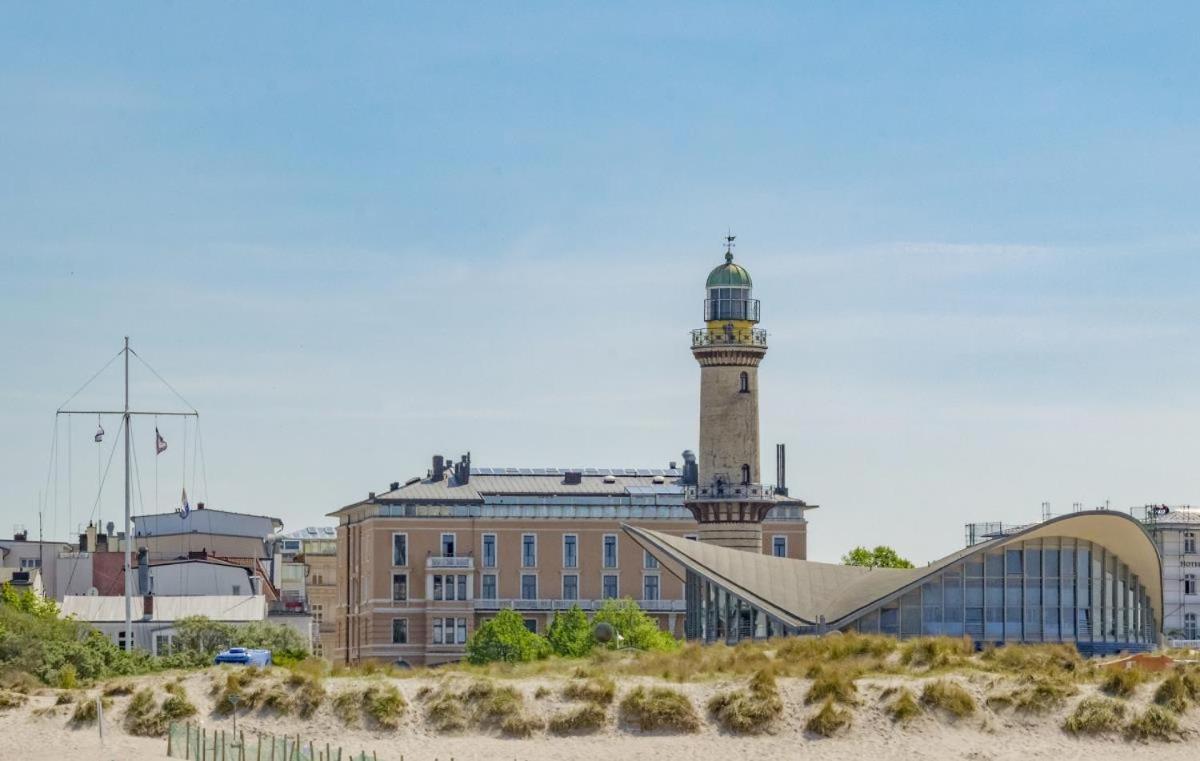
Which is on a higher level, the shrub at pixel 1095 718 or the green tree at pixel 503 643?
the green tree at pixel 503 643

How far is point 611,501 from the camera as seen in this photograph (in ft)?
499

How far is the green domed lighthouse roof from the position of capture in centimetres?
12631

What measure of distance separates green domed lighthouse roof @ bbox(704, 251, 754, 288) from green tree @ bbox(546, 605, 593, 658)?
19.2 meters

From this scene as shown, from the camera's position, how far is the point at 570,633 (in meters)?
128

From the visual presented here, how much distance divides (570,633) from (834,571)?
93.7 feet

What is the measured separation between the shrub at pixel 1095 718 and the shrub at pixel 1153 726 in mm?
387

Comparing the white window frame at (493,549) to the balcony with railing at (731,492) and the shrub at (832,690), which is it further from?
the shrub at (832,690)

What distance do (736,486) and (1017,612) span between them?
29825mm

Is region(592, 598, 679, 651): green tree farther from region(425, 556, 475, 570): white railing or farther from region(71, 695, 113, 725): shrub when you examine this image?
region(71, 695, 113, 725): shrub

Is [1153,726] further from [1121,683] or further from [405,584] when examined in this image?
[405,584]

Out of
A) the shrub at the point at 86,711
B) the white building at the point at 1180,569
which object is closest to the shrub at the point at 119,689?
the shrub at the point at 86,711

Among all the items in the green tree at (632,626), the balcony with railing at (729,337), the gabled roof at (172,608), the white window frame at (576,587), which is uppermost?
the balcony with railing at (729,337)

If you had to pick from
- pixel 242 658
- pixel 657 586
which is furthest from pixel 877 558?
pixel 242 658

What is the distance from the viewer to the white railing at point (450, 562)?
148 m
